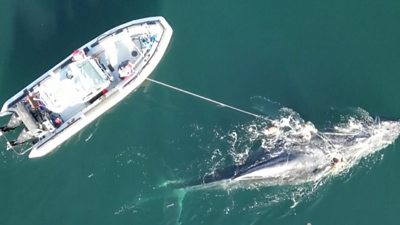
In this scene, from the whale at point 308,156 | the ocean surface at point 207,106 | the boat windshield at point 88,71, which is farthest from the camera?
the whale at point 308,156

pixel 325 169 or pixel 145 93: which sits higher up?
pixel 145 93

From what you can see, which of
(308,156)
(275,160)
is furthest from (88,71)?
(308,156)

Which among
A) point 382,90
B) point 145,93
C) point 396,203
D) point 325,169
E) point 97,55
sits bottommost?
point 396,203

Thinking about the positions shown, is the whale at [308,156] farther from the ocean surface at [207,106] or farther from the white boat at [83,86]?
the white boat at [83,86]

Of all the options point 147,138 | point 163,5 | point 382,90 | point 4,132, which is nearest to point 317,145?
point 382,90

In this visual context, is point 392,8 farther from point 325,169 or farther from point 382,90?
point 325,169

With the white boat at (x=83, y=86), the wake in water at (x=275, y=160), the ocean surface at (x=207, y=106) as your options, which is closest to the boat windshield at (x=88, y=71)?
the white boat at (x=83, y=86)
